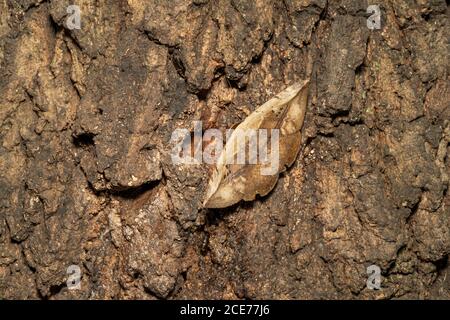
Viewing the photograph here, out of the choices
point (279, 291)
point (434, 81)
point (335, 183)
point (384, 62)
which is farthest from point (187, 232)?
point (434, 81)

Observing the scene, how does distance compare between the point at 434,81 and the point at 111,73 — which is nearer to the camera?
the point at 111,73

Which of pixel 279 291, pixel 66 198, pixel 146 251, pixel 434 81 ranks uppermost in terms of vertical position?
pixel 434 81

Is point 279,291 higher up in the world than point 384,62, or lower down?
lower down

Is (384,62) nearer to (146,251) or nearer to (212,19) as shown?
(212,19)
